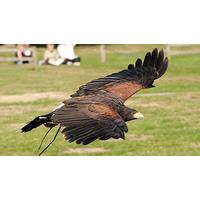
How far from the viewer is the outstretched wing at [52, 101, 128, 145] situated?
6516mm

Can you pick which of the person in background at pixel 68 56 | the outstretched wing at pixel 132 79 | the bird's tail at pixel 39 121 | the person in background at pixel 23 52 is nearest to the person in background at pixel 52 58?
the person in background at pixel 68 56

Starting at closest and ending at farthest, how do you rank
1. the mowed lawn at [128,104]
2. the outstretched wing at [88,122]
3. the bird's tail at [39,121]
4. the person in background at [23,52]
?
the outstretched wing at [88,122]
the bird's tail at [39,121]
the mowed lawn at [128,104]
the person in background at [23,52]

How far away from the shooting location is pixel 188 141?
423 inches

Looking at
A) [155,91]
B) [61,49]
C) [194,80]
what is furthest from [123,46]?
[155,91]

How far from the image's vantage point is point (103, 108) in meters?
7.24

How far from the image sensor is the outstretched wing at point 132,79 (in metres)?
8.35

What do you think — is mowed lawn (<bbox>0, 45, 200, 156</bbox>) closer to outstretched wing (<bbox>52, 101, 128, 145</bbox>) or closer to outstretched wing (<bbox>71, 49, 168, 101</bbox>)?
outstretched wing (<bbox>71, 49, 168, 101</bbox>)

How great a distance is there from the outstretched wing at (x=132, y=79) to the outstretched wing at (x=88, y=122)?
89 centimetres

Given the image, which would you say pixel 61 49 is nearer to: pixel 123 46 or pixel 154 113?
pixel 123 46

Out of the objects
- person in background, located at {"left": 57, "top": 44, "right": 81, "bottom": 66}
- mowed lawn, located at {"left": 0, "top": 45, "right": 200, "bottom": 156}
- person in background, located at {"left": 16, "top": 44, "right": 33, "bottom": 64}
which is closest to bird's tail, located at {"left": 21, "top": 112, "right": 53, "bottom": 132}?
mowed lawn, located at {"left": 0, "top": 45, "right": 200, "bottom": 156}

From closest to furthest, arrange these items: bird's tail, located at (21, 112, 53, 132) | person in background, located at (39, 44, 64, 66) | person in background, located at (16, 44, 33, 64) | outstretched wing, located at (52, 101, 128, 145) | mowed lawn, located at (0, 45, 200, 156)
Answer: outstretched wing, located at (52, 101, 128, 145), bird's tail, located at (21, 112, 53, 132), mowed lawn, located at (0, 45, 200, 156), person in background, located at (39, 44, 64, 66), person in background, located at (16, 44, 33, 64)

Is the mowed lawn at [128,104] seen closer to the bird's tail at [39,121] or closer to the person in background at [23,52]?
the person in background at [23,52]

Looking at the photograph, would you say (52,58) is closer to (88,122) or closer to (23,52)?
(23,52)

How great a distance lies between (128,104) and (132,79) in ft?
18.7
